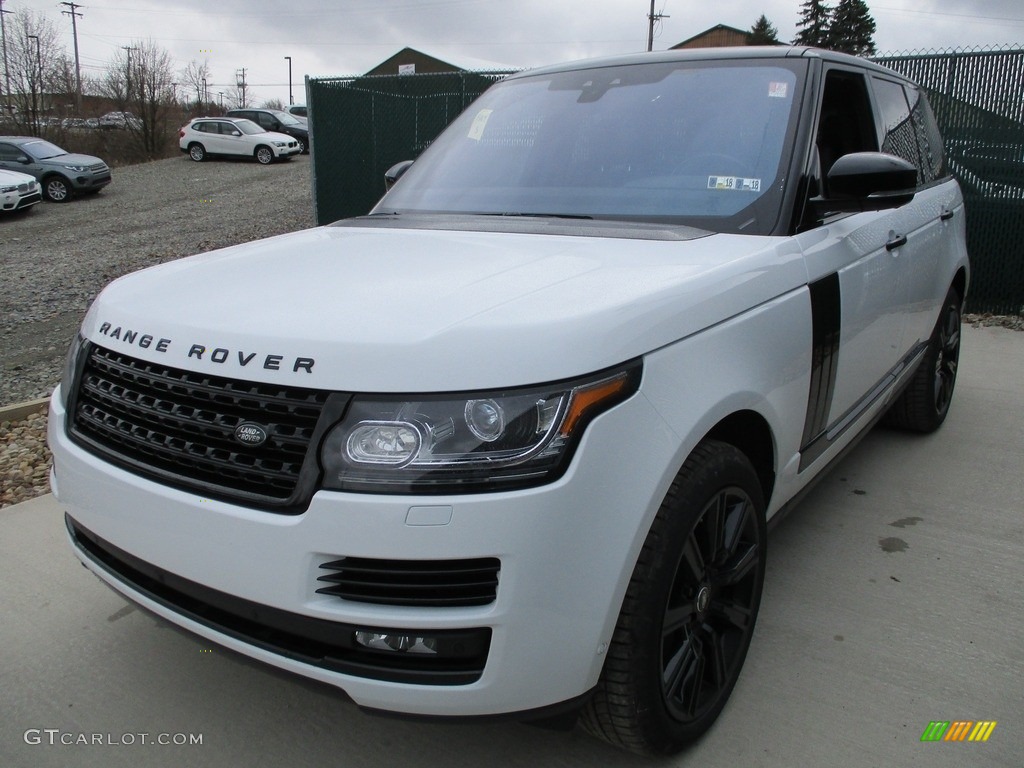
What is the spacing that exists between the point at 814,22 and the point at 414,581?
62.2 meters

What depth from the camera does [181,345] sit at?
1.83 metres

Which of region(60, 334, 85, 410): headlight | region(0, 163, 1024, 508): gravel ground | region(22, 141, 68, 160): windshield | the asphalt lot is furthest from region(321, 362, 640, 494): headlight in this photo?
region(22, 141, 68, 160): windshield

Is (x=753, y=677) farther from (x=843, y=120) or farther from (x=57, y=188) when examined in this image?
(x=57, y=188)

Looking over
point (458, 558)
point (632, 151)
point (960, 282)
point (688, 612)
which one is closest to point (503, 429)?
point (458, 558)

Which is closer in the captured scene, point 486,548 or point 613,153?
point 486,548

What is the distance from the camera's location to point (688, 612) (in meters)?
2.04

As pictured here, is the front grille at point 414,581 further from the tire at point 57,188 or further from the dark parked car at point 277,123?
the dark parked car at point 277,123

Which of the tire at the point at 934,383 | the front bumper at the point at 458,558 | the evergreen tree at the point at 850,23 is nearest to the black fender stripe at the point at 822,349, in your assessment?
the front bumper at the point at 458,558

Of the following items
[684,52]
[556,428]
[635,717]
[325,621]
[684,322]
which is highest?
[684,52]

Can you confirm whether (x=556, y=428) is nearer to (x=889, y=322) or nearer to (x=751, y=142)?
(x=751, y=142)

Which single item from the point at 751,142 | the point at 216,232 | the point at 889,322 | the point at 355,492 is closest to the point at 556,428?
the point at 355,492

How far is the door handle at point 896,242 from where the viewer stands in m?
3.14

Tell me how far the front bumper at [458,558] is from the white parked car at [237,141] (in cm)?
2720

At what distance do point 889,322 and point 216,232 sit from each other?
12096 millimetres
